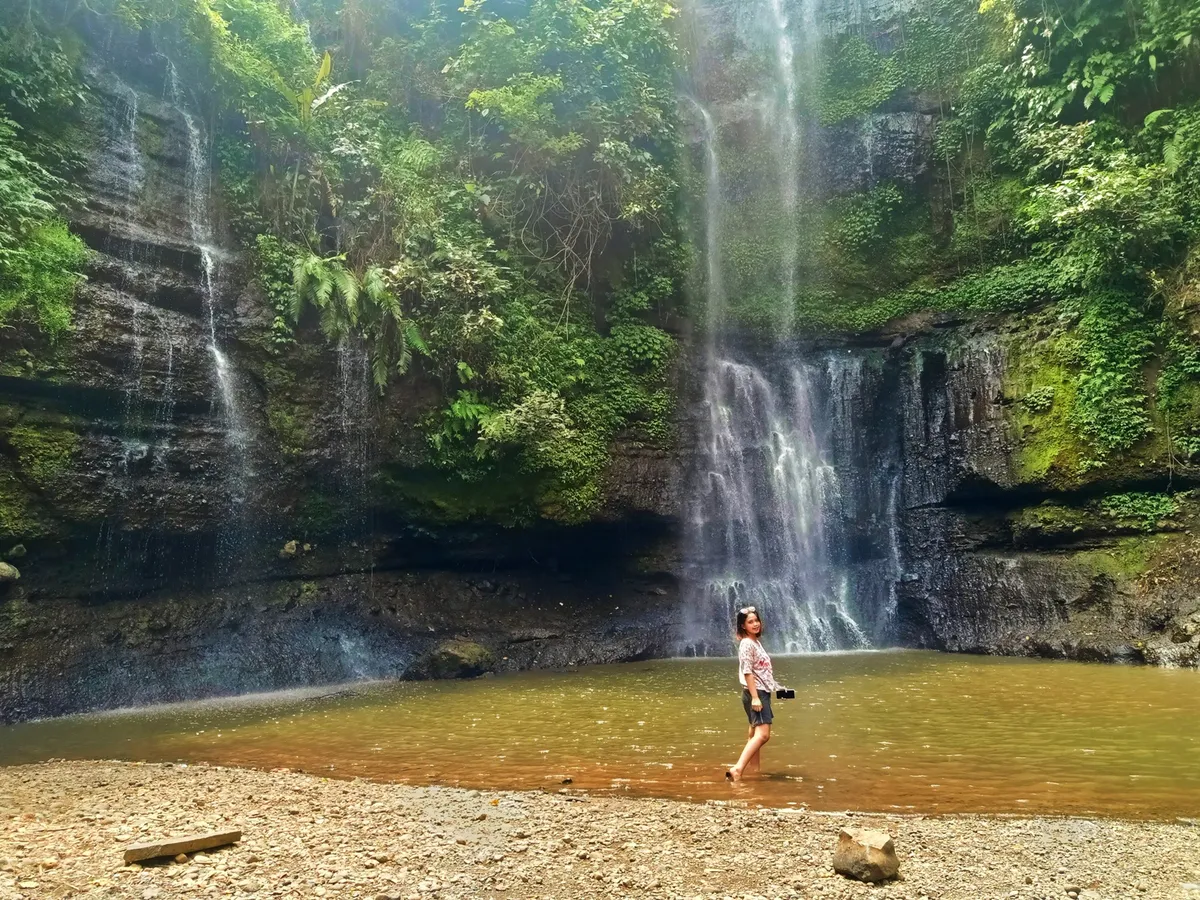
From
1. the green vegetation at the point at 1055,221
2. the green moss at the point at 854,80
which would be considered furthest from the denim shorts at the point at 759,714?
the green moss at the point at 854,80

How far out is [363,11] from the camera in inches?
776

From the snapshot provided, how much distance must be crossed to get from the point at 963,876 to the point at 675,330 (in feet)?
51.1

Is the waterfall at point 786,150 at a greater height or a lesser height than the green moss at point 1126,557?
greater

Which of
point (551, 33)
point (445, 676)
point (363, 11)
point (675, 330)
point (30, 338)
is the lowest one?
point (445, 676)

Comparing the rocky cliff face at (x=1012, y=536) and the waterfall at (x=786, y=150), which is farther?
the waterfall at (x=786, y=150)

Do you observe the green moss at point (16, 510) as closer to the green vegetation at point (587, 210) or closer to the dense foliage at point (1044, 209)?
the green vegetation at point (587, 210)

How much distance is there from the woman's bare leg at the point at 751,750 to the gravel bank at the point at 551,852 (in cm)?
70

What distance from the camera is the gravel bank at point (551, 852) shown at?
367 cm

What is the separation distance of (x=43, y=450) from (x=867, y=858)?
1222 cm

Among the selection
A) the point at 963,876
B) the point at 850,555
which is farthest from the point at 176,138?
the point at 963,876

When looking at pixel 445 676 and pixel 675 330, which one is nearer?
pixel 445 676

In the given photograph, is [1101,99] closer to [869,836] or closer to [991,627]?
[991,627]

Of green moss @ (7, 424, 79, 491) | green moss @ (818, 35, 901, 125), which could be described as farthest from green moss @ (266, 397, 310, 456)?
green moss @ (818, 35, 901, 125)

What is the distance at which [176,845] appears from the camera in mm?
4176
